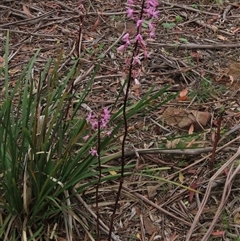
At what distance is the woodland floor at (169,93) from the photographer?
8.34 feet

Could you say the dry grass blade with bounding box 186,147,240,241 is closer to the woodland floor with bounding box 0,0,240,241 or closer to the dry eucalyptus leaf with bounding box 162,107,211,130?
the woodland floor with bounding box 0,0,240,241

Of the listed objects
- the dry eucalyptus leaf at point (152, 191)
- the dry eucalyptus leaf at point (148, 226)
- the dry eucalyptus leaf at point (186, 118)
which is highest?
the dry eucalyptus leaf at point (186, 118)

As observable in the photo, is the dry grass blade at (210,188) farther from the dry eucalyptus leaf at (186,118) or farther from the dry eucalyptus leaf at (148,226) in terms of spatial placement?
the dry eucalyptus leaf at (186,118)

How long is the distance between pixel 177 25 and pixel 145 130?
129 centimetres

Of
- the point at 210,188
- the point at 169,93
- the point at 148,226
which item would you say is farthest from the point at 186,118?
the point at 148,226

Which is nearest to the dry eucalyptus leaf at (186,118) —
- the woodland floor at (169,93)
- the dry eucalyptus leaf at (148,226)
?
the woodland floor at (169,93)

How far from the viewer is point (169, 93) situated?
11.0ft

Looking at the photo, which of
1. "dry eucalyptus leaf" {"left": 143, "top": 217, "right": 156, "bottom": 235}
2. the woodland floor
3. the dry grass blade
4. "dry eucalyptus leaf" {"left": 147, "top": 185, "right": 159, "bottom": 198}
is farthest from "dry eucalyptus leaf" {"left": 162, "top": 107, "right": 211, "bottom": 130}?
"dry eucalyptus leaf" {"left": 143, "top": 217, "right": 156, "bottom": 235}

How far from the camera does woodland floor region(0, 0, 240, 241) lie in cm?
254

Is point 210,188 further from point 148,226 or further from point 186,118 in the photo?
point 186,118

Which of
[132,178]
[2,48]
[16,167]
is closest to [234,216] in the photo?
[132,178]

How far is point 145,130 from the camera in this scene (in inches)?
119

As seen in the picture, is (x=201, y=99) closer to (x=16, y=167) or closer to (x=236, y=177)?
(x=236, y=177)

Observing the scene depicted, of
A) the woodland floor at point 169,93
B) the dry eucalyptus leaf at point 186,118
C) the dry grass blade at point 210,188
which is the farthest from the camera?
the dry eucalyptus leaf at point 186,118
